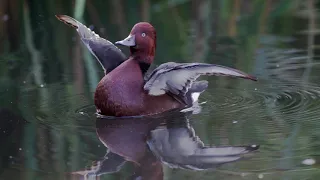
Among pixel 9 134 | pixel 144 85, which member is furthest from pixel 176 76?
pixel 9 134

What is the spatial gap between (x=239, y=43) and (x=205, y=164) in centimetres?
356

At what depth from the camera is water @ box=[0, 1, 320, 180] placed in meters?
4.45

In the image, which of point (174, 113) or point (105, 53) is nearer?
point (174, 113)

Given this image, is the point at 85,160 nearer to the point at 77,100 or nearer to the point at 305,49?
the point at 77,100

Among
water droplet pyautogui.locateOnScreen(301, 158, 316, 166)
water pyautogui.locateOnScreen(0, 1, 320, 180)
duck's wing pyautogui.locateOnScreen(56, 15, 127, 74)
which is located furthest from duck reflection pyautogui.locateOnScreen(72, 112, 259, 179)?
duck's wing pyautogui.locateOnScreen(56, 15, 127, 74)

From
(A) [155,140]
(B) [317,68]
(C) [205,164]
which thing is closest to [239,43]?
(B) [317,68]

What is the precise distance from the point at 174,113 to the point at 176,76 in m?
0.33

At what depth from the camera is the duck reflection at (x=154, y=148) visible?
14.5 feet

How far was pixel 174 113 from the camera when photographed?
5668 millimetres

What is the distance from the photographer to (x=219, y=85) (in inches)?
249

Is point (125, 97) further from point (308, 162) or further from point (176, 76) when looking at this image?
point (308, 162)

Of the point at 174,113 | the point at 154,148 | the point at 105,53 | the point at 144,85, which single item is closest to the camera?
the point at 154,148

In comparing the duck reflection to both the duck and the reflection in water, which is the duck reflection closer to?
the duck

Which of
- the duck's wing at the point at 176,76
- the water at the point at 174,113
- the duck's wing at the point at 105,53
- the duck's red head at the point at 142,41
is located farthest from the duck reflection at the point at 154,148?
the duck's wing at the point at 105,53
